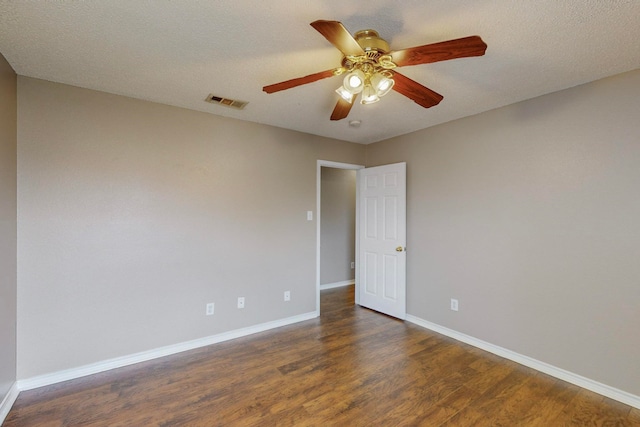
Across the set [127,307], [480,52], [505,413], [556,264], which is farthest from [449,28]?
[127,307]

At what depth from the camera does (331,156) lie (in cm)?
389

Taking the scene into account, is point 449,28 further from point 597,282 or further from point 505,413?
point 505,413

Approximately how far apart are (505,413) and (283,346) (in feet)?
6.29

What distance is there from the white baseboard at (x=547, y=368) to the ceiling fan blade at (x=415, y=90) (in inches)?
96.3

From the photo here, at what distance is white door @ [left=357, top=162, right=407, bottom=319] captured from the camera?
11.9 ft

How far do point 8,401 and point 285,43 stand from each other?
121 inches

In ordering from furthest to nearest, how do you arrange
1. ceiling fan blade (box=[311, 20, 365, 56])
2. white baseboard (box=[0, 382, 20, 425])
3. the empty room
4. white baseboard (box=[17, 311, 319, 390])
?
white baseboard (box=[17, 311, 319, 390]) < white baseboard (box=[0, 382, 20, 425]) < the empty room < ceiling fan blade (box=[311, 20, 365, 56])

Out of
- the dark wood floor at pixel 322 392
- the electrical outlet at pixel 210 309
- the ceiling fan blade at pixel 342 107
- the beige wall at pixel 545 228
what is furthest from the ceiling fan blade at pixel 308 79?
the electrical outlet at pixel 210 309

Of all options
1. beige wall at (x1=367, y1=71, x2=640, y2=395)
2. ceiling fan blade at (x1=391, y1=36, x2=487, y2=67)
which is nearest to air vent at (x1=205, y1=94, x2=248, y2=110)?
ceiling fan blade at (x1=391, y1=36, x2=487, y2=67)

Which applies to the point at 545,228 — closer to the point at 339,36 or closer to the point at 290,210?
the point at 339,36

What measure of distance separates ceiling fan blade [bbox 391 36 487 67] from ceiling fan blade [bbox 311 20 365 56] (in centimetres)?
22

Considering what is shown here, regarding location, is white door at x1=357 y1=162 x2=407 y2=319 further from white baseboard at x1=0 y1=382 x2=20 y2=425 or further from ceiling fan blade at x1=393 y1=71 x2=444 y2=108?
white baseboard at x1=0 y1=382 x2=20 y2=425

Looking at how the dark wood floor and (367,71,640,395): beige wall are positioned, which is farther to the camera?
(367,71,640,395): beige wall

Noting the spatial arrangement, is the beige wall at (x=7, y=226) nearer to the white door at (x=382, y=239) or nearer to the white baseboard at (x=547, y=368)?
the white door at (x=382, y=239)
